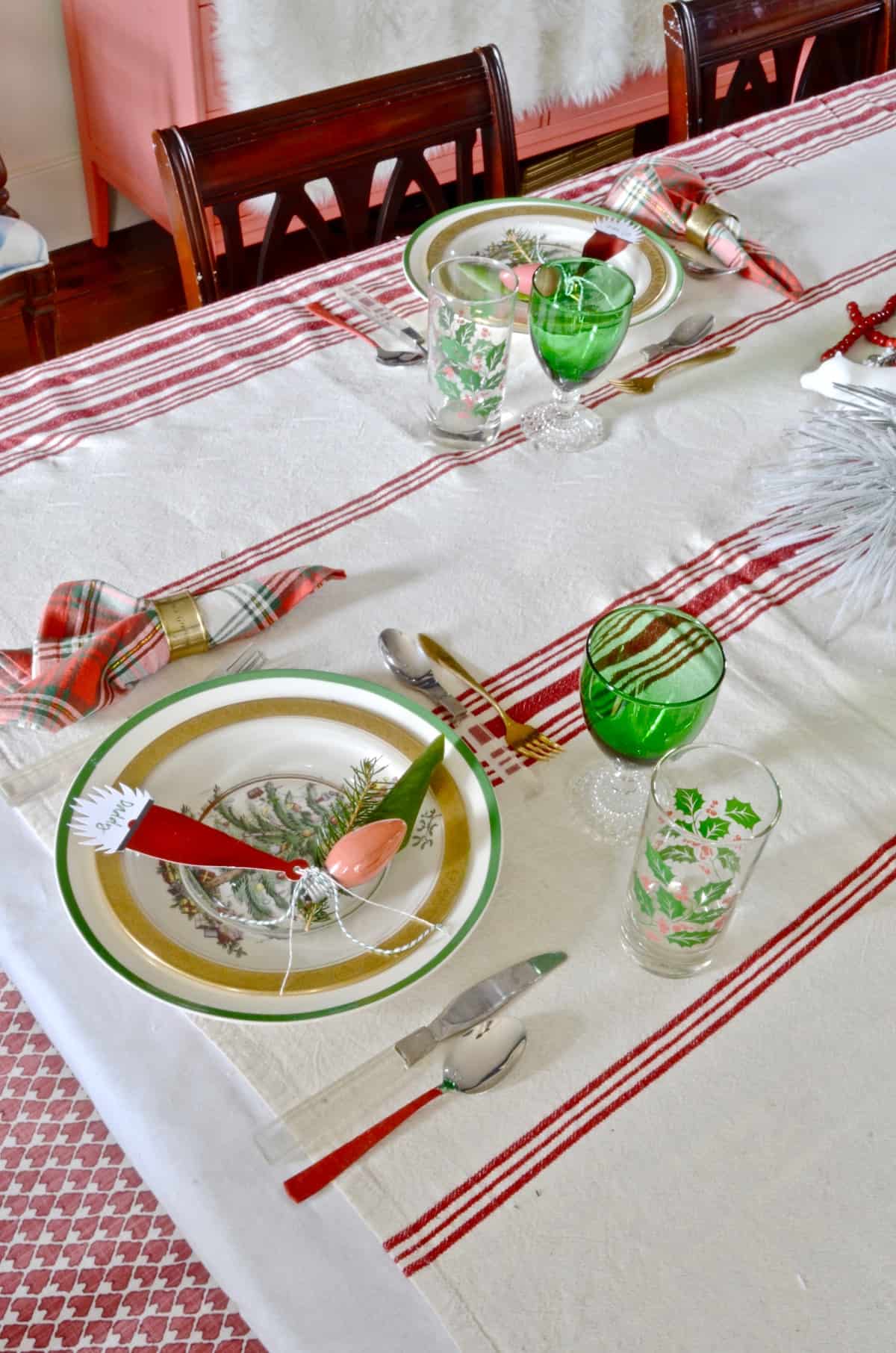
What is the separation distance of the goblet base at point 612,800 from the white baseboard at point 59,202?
7.20ft

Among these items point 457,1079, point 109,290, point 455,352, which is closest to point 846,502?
point 455,352

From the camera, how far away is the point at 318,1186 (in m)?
0.51

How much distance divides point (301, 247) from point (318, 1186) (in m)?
2.37

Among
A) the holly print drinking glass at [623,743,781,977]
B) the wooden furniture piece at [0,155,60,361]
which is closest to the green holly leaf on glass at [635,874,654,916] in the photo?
the holly print drinking glass at [623,743,781,977]

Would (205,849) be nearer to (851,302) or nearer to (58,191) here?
(851,302)

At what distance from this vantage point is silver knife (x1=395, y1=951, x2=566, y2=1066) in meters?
0.56

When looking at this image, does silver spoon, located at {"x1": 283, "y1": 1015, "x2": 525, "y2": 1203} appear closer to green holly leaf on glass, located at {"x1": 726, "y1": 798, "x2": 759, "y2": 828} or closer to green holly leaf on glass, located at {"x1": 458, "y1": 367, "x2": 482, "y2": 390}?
green holly leaf on glass, located at {"x1": 726, "y1": 798, "x2": 759, "y2": 828}

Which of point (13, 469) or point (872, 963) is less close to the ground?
point (13, 469)

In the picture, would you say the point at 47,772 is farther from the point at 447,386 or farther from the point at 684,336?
the point at 684,336

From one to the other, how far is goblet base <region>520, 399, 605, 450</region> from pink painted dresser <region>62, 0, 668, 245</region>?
1.42 m

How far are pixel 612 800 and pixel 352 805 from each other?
0.51 ft

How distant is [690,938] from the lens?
0.59 meters

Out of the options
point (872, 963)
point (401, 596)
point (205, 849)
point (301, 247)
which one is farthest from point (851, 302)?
point (301, 247)

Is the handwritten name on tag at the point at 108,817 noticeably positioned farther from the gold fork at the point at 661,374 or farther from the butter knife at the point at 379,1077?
the gold fork at the point at 661,374
